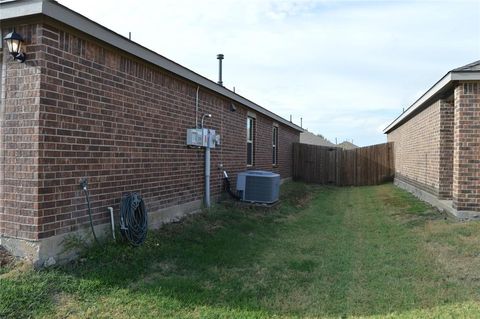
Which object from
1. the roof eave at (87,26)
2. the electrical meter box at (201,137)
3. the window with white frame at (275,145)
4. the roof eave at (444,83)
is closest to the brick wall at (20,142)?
the roof eave at (87,26)

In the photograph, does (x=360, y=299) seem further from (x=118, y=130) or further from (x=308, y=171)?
(x=308, y=171)

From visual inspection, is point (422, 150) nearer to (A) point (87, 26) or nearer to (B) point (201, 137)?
(B) point (201, 137)

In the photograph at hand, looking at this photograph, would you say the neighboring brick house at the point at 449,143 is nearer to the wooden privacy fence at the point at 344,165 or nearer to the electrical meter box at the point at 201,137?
the electrical meter box at the point at 201,137

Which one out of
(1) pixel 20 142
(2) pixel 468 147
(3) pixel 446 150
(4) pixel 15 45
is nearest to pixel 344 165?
(3) pixel 446 150

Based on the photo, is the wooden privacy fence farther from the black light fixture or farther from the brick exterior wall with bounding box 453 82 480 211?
the black light fixture

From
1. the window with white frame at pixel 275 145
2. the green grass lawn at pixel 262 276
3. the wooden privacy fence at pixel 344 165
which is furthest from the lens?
the wooden privacy fence at pixel 344 165

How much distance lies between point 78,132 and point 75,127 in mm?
78

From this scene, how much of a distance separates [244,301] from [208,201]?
15.5 ft

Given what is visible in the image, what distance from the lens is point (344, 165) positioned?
20.0m

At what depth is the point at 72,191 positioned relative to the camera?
4.95m

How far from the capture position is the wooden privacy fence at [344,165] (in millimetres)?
19484

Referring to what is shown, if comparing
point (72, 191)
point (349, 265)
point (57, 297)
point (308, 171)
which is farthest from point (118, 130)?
point (308, 171)

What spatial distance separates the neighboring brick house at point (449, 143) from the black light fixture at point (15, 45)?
7.54 metres

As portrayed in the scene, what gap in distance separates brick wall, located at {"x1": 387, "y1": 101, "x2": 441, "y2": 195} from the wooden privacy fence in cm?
233
